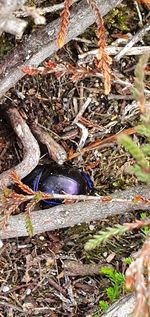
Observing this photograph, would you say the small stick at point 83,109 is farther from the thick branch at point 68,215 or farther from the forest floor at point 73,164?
the thick branch at point 68,215

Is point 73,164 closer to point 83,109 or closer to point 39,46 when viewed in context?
point 83,109

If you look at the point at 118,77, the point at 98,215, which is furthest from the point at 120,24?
the point at 98,215

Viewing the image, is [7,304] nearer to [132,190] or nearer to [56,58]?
[132,190]

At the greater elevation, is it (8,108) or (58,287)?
(8,108)

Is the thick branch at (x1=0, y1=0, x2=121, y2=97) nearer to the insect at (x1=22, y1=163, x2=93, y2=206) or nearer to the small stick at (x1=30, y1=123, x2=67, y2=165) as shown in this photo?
the small stick at (x1=30, y1=123, x2=67, y2=165)

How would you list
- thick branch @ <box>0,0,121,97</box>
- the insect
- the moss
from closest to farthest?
thick branch @ <box>0,0,121,97</box>, the moss, the insect

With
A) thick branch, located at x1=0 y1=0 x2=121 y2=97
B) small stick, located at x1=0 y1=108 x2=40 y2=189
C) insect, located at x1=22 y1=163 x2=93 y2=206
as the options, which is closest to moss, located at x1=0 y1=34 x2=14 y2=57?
thick branch, located at x1=0 y1=0 x2=121 y2=97
